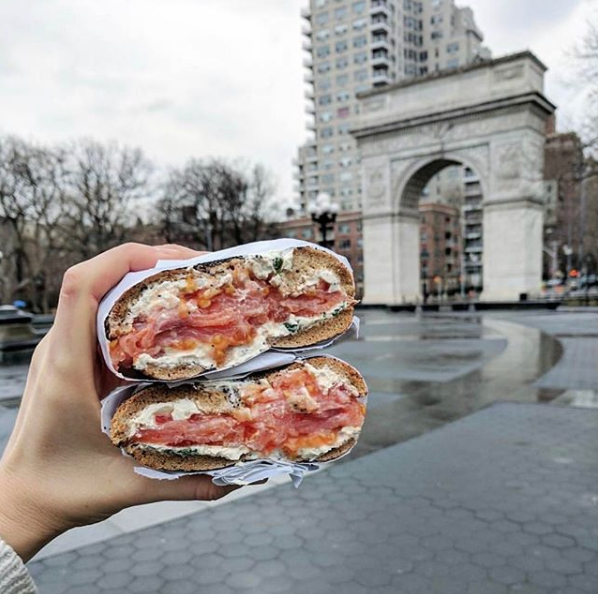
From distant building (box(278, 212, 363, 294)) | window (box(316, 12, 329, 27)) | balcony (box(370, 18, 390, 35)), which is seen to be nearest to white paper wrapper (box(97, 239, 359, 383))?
distant building (box(278, 212, 363, 294))

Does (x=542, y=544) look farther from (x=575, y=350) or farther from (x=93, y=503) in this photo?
(x=575, y=350)

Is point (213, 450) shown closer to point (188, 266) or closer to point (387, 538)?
point (188, 266)

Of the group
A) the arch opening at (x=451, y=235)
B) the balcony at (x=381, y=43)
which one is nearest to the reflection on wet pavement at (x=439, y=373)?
the arch opening at (x=451, y=235)

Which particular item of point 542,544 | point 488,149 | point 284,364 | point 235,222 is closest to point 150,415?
point 284,364

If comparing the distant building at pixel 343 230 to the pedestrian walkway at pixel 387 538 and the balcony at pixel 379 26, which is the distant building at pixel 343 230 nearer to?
the balcony at pixel 379 26

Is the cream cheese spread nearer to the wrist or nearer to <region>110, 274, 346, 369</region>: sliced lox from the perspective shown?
<region>110, 274, 346, 369</region>: sliced lox

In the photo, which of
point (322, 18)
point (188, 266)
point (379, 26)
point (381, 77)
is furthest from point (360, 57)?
point (188, 266)
